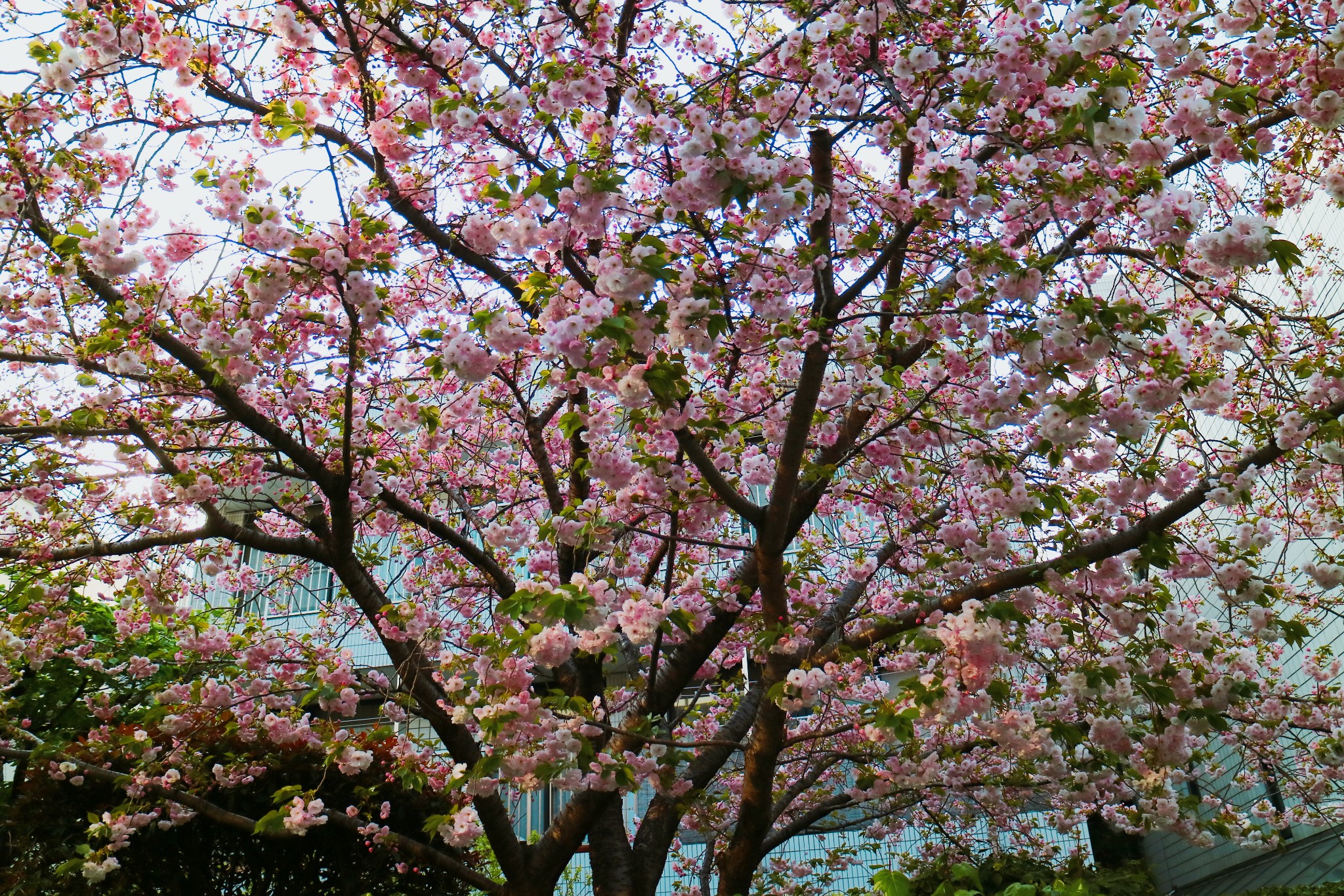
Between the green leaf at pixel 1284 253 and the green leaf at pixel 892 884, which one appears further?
the green leaf at pixel 1284 253

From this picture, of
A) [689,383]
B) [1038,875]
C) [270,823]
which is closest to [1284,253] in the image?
[689,383]

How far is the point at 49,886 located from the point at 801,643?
4.82m

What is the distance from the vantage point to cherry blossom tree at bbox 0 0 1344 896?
3383 mm

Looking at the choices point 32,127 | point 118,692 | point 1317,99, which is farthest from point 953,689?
point 118,692

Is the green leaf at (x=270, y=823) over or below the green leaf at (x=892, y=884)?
over

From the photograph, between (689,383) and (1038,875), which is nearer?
(689,383)

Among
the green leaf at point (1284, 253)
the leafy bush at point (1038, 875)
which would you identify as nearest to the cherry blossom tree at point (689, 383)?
the green leaf at point (1284, 253)

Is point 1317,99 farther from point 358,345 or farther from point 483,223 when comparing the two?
point 358,345

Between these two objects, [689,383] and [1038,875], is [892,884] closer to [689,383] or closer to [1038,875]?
[689,383]

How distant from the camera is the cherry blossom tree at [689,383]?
3.38m

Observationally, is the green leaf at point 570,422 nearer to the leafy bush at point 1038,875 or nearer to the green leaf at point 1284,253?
the green leaf at point 1284,253

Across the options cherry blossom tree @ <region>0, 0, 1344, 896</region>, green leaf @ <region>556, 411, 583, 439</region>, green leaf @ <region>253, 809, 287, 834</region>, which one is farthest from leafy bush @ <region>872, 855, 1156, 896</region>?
green leaf @ <region>556, 411, 583, 439</region>

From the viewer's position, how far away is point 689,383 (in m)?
3.81

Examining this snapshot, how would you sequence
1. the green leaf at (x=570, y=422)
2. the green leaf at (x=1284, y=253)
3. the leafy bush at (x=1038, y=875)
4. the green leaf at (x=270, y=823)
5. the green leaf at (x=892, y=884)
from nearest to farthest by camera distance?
the green leaf at (x=892, y=884) → the green leaf at (x=1284, y=253) → the green leaf at (x=570, y=422) → the green leaf at (x=270, y=823) → the leafy bush at (x=1038, y=875)
